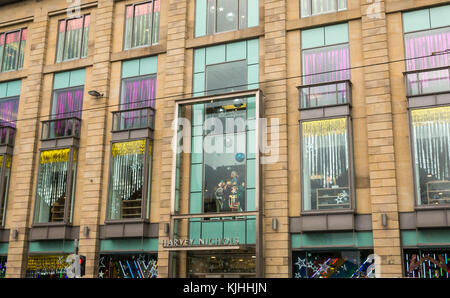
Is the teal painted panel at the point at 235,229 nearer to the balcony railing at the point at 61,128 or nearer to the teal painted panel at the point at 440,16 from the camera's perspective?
the balcony railing at the point at 61,128

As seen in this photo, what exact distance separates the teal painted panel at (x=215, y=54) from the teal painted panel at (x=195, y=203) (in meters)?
6.83

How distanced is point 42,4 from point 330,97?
19.0 m

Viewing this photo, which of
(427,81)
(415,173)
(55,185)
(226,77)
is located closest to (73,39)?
(55,185)

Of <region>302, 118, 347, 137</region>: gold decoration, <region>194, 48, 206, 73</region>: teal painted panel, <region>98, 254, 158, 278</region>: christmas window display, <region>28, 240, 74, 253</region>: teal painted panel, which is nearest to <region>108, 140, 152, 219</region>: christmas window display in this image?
<region>98, 254, 158, 278</region>: christmas window display

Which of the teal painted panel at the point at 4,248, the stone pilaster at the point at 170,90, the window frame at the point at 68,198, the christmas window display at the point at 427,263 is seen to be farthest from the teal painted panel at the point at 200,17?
the teal painted panel at the point at 4,248

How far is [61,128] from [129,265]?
884 cm

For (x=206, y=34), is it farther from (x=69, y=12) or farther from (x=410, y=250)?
(x=410, y=250)

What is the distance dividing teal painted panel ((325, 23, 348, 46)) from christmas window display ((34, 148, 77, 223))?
14.5 m

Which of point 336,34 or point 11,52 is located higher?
point 11,52

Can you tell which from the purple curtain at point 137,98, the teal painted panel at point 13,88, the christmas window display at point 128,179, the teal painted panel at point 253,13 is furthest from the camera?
the teal painted panel at point 13,88

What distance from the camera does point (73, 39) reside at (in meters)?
28.8

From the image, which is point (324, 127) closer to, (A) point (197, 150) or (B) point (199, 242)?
(A) point (197, 150)

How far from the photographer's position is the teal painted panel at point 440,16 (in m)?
20.8
